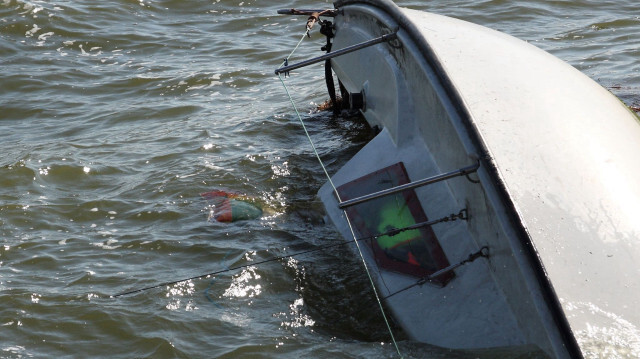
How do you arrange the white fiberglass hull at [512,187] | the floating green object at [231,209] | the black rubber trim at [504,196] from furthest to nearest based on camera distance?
1. the floating green object at [231,209]
2. the white fiberglass hull at [512,187]
3. the black rubber trim at [504,196]

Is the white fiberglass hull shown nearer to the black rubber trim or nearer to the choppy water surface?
the black rubber trim

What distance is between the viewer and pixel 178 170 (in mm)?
6910

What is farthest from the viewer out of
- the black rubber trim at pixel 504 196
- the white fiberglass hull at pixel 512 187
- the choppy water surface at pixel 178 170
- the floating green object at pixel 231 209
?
the floating green object at pixel 231 209

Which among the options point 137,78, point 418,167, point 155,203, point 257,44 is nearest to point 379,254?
point 418,167

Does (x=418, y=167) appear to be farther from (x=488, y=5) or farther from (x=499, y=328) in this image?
(x=488, y=5)

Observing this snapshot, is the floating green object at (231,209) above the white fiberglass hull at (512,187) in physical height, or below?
below

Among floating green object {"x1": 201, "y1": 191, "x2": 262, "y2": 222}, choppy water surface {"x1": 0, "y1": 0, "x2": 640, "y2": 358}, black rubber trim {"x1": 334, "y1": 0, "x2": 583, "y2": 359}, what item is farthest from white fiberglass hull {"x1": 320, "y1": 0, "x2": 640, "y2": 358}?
floating green object {"x1": 201, "y1": 191, "x2": 262, "y2": 222}

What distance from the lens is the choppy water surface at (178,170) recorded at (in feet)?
14.6

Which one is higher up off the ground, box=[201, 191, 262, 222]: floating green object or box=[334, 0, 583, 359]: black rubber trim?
box=[334, 0, 583, 359]: black rubber trim

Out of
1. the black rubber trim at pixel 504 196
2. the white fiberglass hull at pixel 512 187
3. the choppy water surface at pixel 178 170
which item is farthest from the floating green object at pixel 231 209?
the black rubber trim at pixel 504 196

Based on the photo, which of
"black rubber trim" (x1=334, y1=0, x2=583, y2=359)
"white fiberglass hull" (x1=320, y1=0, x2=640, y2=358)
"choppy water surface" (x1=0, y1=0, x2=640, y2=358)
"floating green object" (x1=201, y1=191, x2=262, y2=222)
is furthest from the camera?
"floating green object" (x1=201, y1=191, x2=262, y2=222)

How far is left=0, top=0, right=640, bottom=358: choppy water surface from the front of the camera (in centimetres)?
444

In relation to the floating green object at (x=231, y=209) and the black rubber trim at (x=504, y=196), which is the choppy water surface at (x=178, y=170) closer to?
the floating green object at (x=231, y=209)

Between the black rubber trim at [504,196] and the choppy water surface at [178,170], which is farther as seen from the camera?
the choppy water surface at [178,170]
